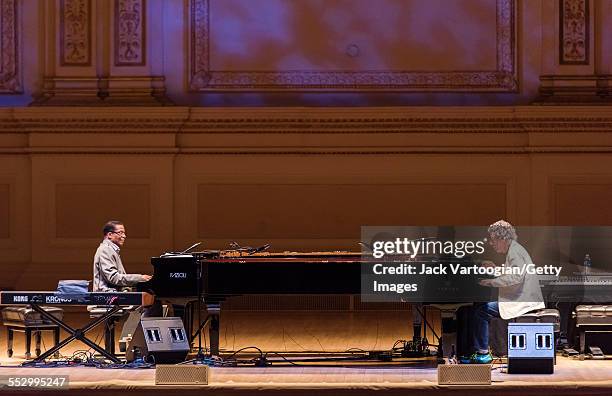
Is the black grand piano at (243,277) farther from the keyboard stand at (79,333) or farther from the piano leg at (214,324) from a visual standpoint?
the keyboard stand at (79,333)

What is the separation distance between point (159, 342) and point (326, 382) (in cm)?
121

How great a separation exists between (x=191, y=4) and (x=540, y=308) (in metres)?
5.49

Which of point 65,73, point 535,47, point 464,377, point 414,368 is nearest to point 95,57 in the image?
point 65,73

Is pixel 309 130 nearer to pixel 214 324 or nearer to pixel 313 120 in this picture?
pixel 313 120

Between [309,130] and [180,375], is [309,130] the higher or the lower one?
the higher one

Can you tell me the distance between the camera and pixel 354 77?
1170 centimetres

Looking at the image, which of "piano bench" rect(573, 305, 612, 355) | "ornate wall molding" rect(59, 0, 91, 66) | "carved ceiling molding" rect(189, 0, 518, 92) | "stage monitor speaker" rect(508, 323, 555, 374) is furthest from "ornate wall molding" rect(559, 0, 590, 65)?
"stage monitor speaker" rect(508, 323, 555, 374)

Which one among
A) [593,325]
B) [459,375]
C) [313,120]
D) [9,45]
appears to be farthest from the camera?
[9,45]

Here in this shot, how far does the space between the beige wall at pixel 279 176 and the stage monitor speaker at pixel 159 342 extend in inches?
159

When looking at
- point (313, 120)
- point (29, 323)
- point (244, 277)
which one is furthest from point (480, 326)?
point (313, 120)

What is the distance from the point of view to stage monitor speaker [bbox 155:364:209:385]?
6.64 m

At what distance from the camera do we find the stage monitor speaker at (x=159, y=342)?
7.41 m

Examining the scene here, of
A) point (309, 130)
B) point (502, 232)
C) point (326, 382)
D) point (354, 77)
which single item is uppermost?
point (354, 77)

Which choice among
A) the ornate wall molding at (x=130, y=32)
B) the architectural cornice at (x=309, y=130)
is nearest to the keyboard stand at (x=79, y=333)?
the architectural cornice at (x=309, y=130)
